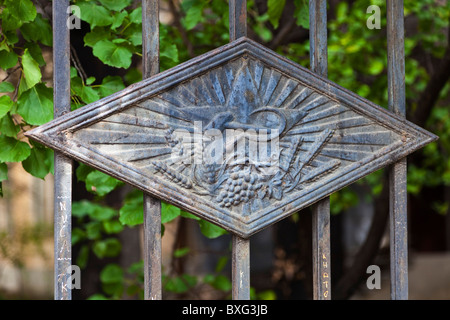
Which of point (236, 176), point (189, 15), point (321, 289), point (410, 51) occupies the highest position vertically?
point (410, 51)

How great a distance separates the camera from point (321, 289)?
1.47m

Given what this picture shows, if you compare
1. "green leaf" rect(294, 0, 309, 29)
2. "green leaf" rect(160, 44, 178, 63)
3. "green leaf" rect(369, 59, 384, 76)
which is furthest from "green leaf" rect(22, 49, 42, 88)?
"green leaf" rect(369, 59, 384, 76)

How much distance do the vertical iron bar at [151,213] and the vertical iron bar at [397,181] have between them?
2.23 ft

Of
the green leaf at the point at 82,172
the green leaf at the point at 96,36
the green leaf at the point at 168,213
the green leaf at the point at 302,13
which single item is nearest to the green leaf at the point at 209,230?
the green leaf at the point at 168,213

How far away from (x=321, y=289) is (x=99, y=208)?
146 centimetres

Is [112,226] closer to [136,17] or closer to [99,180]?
[99,180]

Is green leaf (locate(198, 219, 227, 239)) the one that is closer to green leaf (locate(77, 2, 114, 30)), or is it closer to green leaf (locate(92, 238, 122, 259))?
green leaf (locate(77, 2, 114, 30))

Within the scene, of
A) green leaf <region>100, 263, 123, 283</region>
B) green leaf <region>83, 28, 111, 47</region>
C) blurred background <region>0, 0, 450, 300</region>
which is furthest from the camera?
green leaf <region>100, 263, 123, 283</region>

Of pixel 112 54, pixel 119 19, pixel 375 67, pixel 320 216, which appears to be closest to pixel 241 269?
pixel 320 216

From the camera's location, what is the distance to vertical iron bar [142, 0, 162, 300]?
4.44ft

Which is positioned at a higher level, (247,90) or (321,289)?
(247,90)

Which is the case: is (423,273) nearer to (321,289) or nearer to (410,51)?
(410,51)

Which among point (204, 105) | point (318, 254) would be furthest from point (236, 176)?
point (318, 254)

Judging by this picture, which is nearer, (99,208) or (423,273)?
(99,208)
